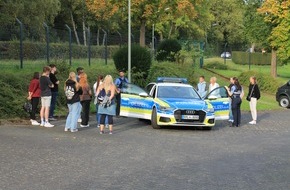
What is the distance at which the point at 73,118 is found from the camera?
48.1 ft

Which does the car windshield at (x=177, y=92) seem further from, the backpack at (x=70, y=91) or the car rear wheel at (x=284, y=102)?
the car rear wheel at (x=284, y=102)

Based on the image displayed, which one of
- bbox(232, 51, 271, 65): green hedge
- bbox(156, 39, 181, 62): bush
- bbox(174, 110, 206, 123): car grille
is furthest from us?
bbox(232, 51, 271, 65): green hedge

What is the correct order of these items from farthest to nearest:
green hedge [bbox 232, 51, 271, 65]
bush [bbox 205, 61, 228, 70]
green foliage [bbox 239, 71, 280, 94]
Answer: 1. green hedge [bbox 232, 51, 271, 65]
2. bush [bbox 205, 61, 228, 70]
3. green foliage [bbox 239, 71, 280, 94]

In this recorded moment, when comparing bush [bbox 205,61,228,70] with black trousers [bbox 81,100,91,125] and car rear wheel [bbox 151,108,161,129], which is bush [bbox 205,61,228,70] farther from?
black trousers [bbox 81,100,91,125]

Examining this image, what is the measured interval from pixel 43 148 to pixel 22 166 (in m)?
2.14

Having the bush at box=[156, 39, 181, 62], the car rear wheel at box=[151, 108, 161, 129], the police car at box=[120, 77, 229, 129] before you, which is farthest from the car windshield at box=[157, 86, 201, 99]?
the bush at box=[156, 39, 181, 62]

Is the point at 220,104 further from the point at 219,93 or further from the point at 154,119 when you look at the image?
the point at 154,119

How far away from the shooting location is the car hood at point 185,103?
52.5 ft

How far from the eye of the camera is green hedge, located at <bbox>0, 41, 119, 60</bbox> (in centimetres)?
2123

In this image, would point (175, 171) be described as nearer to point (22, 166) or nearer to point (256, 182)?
point (256, 182)

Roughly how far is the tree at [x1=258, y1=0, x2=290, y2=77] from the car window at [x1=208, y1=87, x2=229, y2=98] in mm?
22393

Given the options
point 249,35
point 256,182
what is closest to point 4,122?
point 256,182

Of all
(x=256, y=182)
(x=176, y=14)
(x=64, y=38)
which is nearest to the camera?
(x=256, y=182)

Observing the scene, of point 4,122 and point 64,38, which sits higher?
point 64,38
